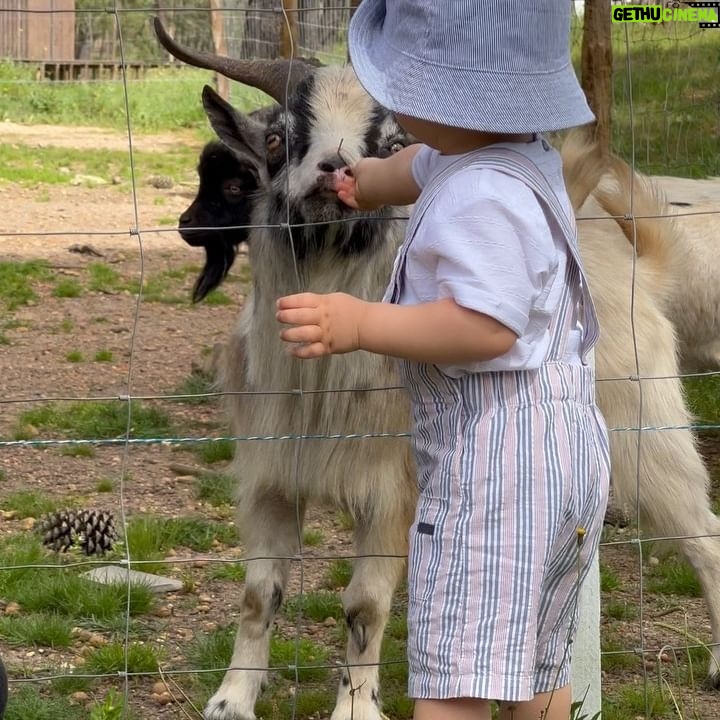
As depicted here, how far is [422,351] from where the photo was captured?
2.02 m

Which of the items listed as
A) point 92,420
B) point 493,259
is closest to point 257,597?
point 493,259

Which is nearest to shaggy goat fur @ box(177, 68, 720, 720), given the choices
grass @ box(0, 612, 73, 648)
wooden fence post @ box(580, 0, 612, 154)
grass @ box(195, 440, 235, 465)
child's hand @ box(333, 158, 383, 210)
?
child's hand @ box(333, 158, 383, 210)

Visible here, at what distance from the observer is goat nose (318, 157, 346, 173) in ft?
10.4

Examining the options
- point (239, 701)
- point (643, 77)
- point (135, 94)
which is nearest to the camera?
point (239, 701)

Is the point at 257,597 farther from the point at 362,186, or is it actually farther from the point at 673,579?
the point at 673,579

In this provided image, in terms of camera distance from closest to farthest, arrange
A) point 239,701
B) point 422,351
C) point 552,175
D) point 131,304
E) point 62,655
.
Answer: point 422,351 < point 552,175 < point 239,701 < point 62,655 < point 131,304

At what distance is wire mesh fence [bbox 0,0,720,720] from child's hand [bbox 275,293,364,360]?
0.79m

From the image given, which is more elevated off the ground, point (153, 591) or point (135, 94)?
point (135, 94)

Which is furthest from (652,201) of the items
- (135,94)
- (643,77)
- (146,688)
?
(135,94)

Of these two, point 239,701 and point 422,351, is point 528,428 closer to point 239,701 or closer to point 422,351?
point 422,351

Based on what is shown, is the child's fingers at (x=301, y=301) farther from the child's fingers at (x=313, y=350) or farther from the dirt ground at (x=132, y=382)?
the dirt ground at (x=132, y=382)

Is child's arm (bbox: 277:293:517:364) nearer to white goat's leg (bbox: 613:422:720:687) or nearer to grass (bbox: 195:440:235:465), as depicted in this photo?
white goat's leg (bbox: 613:422:720:687)

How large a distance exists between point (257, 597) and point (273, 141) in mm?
1254

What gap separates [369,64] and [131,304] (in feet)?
19.7
